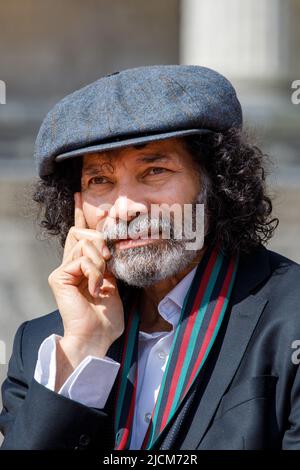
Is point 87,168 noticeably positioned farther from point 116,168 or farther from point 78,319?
point 78,319

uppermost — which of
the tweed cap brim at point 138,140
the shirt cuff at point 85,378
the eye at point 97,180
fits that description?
the tweed cap brim at point 138,140

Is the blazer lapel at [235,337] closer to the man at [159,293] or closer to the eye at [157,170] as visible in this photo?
the man at [159,293]

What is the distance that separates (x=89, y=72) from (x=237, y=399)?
841cm

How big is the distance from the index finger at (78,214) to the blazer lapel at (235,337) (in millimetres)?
556

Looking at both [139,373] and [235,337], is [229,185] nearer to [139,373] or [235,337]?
[235,337]

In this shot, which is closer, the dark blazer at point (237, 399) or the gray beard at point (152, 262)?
the dark blazer at point (237, 399)

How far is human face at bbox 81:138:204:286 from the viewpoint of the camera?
3.13m

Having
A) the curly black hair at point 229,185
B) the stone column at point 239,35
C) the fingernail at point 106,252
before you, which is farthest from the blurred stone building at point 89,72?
the fingernail at point 106,252

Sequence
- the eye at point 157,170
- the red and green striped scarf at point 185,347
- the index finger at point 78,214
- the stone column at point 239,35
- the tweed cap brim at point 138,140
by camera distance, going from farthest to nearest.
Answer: the stone column at point 239,35 < the index finger at point 78,214 < the eye at point 157,170 < the tweed cap brim at point 138,140 < the red and green striped scarf at point 185,347

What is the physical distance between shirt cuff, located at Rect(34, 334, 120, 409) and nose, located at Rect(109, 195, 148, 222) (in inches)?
17.6

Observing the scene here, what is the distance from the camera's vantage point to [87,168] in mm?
3285

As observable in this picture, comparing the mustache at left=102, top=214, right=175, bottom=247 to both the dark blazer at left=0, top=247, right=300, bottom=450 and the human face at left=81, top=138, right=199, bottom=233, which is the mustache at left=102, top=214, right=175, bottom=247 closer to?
the human face at left=81, top=138, right=199, bottom=233

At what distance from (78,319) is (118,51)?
811 centimetres

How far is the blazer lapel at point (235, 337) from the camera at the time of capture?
290 cm
